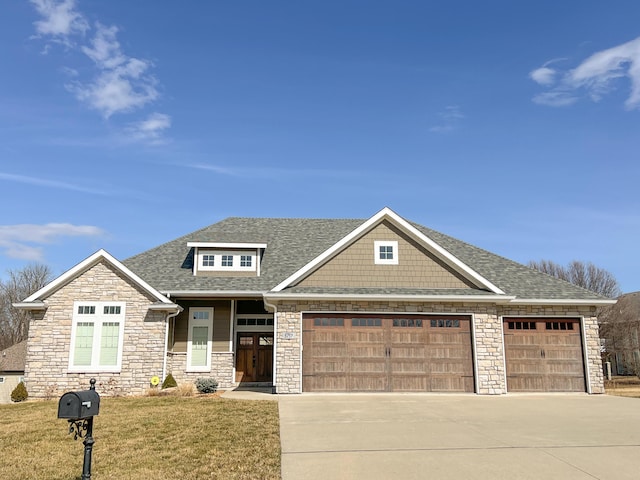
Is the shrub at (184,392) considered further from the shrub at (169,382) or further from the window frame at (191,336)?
the window frame at (191,336)

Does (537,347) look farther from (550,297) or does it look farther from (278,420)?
(278,420)

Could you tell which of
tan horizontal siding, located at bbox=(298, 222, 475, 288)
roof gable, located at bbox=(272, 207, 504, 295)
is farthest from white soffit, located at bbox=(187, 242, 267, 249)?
tan horizontal siding, located at bbox=(298, 222, 475, 288)

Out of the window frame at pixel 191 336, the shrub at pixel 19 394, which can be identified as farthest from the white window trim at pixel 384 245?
the shrub at pixel 19 394

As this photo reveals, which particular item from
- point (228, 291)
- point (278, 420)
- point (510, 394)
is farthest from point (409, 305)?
point (278, 420)

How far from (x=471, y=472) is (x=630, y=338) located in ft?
134

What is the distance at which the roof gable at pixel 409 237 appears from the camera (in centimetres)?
1723

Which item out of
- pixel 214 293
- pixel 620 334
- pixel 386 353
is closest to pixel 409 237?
pixel 386 353

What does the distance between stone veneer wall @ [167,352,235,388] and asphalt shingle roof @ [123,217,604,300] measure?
2.55 metres

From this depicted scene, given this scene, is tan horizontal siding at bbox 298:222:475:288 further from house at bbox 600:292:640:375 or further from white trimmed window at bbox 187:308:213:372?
house at bbox 600:292:640:375

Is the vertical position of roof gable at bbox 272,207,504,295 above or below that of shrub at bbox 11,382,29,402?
above

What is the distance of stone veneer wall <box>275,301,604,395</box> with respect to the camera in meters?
16.4

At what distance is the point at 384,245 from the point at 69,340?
11.1m

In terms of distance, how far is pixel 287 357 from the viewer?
16.4 metres


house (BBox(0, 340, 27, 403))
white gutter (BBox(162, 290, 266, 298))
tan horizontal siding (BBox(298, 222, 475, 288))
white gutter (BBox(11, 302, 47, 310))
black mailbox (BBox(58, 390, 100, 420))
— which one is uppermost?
tan horizontal siding (BBox(298, 222, 475, 288))
